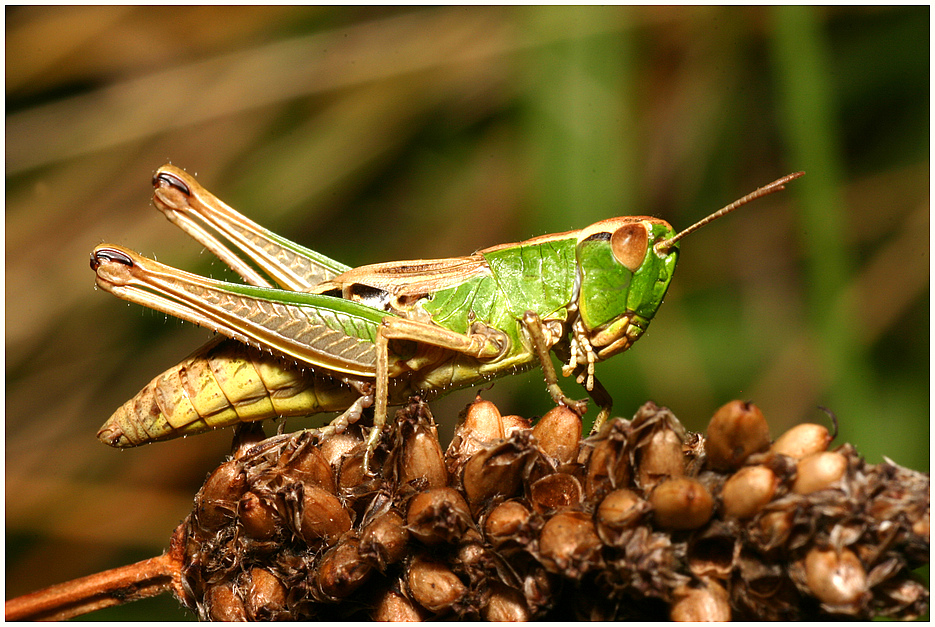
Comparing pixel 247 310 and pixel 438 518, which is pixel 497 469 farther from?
pixel 247 310

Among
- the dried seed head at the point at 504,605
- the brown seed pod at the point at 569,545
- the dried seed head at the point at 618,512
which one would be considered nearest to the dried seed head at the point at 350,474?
the dried seed head at the point at 504,605

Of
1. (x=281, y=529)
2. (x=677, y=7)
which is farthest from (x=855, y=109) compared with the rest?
(x=281, y=529)

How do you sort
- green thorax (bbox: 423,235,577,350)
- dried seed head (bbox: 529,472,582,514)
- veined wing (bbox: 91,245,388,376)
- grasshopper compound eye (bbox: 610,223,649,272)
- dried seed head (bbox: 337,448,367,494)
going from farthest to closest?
green thorax (bbox: 423,235,577,350) → grasshopper compound eye (bbox: 610,223,649,272) → veined wing (bbox: 91,245,388,376) → dried seed head (bbox: 337,448,367,494) → dried seed head (bbox: 529,472,582,514)

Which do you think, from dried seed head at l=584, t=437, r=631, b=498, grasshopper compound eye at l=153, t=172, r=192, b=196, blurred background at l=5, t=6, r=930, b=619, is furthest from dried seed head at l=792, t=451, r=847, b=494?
grasshopper compound eye at l=153, t=172, r=192, b=196

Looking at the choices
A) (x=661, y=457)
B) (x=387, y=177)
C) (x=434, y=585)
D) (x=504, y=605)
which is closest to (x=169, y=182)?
(x=387, y=177)

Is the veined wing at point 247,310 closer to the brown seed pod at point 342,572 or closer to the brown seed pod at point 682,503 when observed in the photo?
the brown seed pod at point 342,572

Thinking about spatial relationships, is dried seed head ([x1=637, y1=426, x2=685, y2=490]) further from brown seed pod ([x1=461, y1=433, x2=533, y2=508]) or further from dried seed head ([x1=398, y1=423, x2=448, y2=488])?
dried seed head ([x1=398, y1=423, x2=448, y2=488])

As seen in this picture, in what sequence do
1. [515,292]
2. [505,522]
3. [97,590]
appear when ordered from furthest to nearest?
[515,292], [97,590], [505,522]
